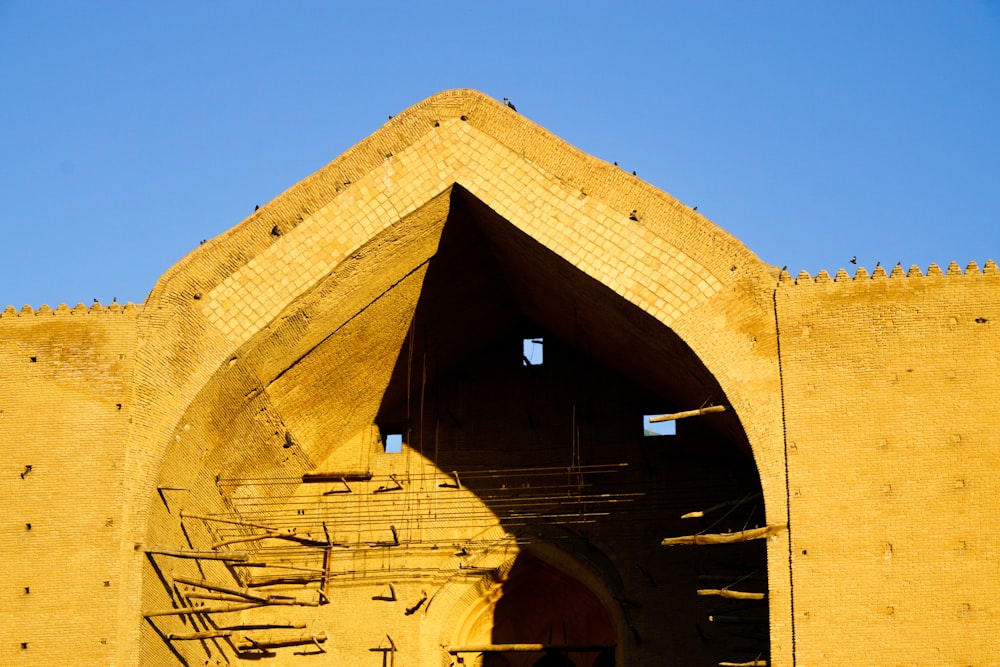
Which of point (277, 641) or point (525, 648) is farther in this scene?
point (525, 648)

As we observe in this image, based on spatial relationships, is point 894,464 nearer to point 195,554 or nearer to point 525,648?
point 525,648

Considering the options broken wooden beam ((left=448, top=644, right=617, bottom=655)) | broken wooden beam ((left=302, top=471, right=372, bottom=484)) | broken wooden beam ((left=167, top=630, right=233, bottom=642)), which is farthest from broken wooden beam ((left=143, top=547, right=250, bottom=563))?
broken wooden beam ((left=448, top=644, right=617, bottom=655))

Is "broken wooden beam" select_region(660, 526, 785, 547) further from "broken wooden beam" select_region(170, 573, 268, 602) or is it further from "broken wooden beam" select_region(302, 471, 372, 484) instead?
"broken wooden beam" select_region(302, 471, 372, 484)

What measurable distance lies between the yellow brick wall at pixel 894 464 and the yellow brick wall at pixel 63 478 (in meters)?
7.09

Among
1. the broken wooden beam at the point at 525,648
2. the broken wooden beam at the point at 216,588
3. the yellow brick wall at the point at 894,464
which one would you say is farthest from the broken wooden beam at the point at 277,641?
the yellow brick wall at the point at 894,464

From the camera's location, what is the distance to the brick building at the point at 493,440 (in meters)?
17.7

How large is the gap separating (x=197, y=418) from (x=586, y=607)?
6414 millimetres

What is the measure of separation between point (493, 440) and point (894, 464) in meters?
6.14

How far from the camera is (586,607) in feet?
76.0

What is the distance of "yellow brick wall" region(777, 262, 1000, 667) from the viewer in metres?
17.2

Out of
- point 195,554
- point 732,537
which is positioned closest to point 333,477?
point 195,554

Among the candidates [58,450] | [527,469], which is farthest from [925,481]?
[58,450]

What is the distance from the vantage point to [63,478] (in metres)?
18.8

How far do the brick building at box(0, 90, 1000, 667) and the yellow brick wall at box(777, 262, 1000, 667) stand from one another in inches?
1.1
